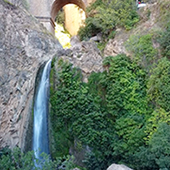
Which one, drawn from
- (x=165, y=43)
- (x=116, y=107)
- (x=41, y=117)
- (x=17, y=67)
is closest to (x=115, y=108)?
(x=116, y=107)

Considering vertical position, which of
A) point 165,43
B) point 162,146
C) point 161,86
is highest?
point 165,43

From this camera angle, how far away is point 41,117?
9547 mm

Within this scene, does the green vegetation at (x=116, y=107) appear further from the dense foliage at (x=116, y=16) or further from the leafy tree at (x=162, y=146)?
the dense foliage at (x=116, y=16)

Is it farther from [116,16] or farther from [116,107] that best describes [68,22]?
[116,107]

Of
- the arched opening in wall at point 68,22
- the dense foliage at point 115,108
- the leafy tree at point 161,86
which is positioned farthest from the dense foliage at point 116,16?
the arched opening in wall at point 68,22

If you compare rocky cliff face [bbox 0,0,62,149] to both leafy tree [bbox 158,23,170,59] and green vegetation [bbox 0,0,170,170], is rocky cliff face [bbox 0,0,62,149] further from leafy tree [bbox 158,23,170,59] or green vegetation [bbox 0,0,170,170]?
leafy tree [bbox 158,23,170,59]

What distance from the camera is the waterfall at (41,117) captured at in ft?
29.8

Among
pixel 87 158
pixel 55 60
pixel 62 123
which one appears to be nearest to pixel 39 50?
pixel 55 60

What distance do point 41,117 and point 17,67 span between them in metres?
2.92

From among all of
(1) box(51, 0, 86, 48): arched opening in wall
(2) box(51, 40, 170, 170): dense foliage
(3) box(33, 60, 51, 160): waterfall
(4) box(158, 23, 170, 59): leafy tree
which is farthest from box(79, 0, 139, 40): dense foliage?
(1) box(51, 0, 86, 48): arched opening in wall

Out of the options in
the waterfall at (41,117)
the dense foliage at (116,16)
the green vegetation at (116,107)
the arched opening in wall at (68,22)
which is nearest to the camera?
the green vegetation at (116,107)

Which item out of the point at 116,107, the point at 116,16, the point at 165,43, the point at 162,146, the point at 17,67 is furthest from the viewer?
the point at 116,16

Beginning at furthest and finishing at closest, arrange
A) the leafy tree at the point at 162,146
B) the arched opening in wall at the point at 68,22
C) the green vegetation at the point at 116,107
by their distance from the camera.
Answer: the arched opening in wall at the point at 68,22, the green vegetation at the point at 116,107, the leafy tree at the point at 162,146

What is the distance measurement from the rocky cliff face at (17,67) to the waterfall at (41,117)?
1.28 ft
